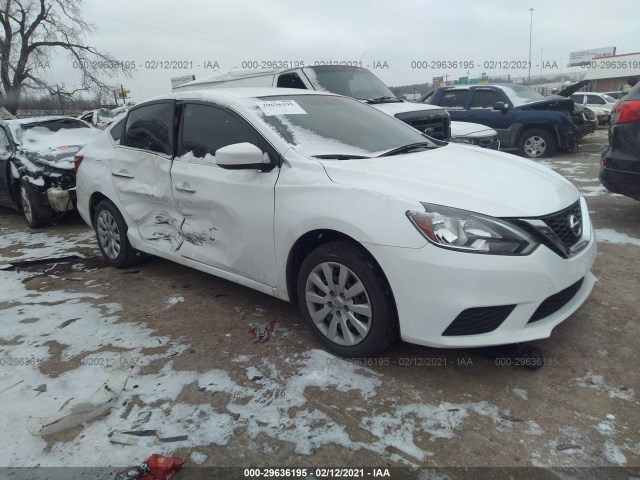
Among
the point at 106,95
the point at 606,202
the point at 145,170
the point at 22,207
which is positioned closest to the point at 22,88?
the point at 106,95

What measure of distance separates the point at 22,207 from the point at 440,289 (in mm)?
6510

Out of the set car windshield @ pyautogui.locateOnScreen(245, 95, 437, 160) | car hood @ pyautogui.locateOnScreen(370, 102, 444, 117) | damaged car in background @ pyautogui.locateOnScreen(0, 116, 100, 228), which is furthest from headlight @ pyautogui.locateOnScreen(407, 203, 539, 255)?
damaged car in background @ pyautogui.locateOnScreen(0, 116, 100, 228)

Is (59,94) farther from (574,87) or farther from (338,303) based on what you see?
(338,303)

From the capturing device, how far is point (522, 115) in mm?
10445

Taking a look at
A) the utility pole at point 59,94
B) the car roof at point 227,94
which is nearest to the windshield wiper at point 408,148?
the car roof at point 227,94

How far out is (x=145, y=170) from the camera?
13.1 ft

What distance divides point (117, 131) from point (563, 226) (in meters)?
3.85

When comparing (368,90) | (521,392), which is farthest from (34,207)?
(521,392)

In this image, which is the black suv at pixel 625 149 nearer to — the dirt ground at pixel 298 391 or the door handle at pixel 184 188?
the dirt ground at pixel 298 391

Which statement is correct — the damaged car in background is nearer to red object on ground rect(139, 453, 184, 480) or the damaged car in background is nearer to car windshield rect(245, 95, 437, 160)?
car windshield rect(245, 95, 437, 160)

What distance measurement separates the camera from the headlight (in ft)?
7.70

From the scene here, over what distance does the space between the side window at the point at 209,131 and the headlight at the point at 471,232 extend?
1.33 m

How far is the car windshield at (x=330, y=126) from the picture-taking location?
10.2 ft

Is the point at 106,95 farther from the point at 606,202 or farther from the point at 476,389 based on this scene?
the point at 476,389
